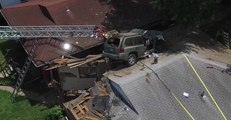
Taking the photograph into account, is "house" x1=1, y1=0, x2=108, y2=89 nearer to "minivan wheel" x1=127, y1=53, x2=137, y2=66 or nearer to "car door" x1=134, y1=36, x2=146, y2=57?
"minivan wheel" x1=127, y1=53, x2=137, y2=66

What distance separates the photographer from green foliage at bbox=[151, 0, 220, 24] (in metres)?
30.3

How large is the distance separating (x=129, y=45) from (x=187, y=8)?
559 centimetres

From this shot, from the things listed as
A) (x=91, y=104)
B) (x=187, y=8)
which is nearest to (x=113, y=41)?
(x=91, y=104)

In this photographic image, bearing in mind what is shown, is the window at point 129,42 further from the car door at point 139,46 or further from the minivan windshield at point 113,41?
the minivan windshield at point 113,41

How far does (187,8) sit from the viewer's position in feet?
100

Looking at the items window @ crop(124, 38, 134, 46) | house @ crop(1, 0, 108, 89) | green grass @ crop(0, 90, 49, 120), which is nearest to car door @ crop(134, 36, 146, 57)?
window @ crop(124, 38, 134, 46)

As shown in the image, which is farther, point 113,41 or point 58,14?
point 58,14

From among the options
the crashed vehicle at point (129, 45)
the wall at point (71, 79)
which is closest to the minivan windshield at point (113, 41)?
the crashed vehicle at point (129, 45)

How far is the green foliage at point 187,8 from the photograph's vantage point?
3034 centimetres

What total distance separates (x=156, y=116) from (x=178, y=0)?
9.46m

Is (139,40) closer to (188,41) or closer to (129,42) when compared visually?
(129,42)

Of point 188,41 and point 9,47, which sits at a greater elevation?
point 9,47

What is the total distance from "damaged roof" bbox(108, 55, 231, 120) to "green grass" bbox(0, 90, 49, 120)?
19.3ft

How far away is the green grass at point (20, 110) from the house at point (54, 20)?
2.51m
